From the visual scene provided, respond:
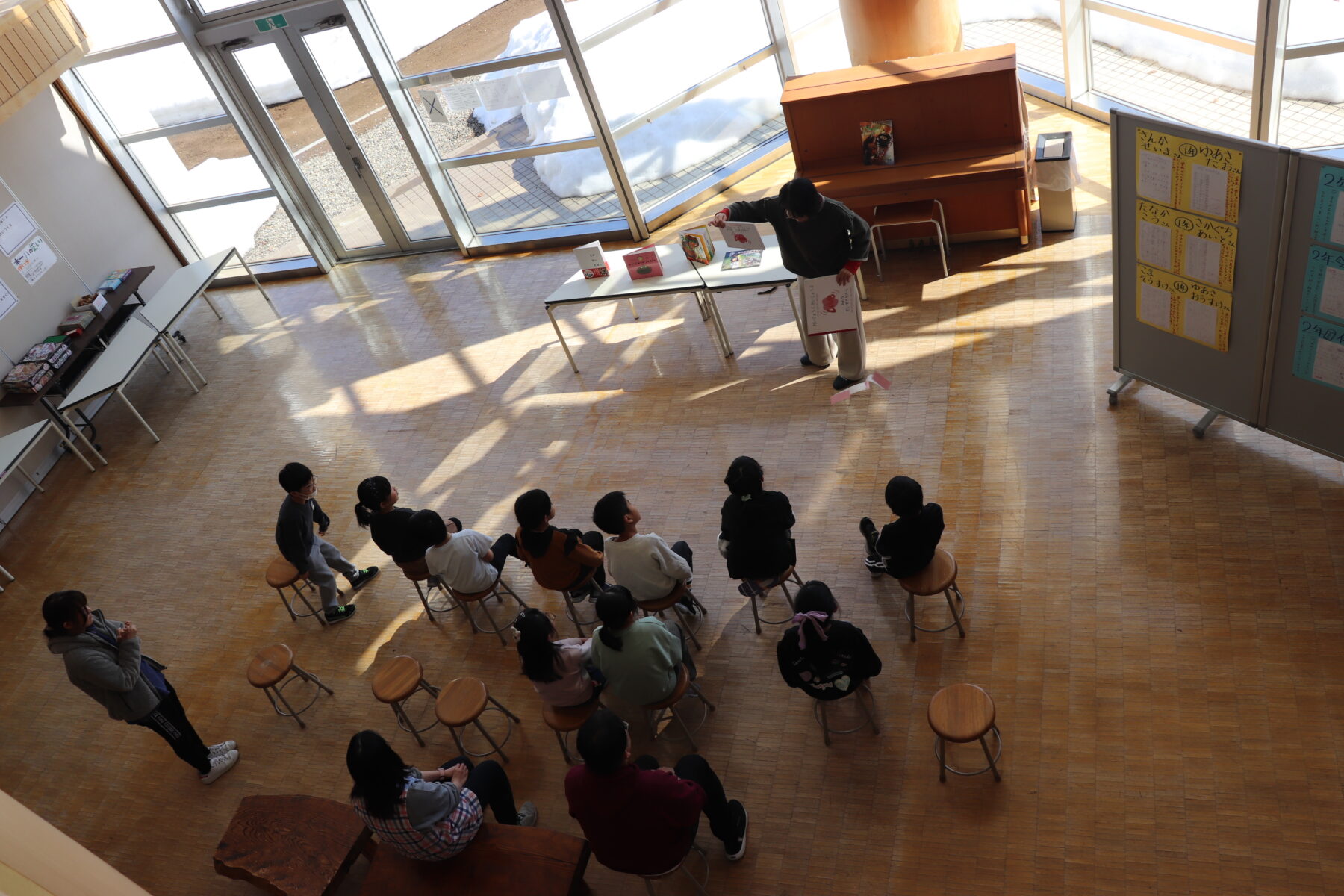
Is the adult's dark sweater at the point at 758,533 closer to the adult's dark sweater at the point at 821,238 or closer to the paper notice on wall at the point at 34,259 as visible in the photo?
the adult's dark sweater at the point at 821,238

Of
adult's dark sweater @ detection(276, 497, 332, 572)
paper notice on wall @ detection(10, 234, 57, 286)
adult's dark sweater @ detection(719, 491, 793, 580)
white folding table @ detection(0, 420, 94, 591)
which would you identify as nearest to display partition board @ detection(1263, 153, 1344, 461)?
adult's dark sweater @ detection(719, 491, 793, 580)

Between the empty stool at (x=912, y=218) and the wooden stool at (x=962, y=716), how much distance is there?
13.9 feet

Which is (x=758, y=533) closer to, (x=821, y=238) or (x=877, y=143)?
(x=821, y=238)

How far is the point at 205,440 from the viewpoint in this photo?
8367 mm

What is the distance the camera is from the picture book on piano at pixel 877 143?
7.66 meters

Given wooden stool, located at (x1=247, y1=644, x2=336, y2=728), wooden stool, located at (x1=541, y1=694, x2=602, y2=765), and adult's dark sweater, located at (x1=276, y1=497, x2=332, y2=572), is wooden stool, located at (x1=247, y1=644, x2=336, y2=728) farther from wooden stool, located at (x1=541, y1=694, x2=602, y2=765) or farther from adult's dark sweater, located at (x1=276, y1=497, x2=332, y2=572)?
wooden stool, located at (x1=541, y1=694, x2=602, y2=765)

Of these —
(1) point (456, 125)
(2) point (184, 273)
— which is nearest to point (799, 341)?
(1) point (456, 125)

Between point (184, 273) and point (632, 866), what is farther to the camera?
point (184, 273)

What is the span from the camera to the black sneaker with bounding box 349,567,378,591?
20.7 ft

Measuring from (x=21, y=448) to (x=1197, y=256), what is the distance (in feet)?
27.8

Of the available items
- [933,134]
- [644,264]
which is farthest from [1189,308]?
[644,264]

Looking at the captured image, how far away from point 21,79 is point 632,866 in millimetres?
8395

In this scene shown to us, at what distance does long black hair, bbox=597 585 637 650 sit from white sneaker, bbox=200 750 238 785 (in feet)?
8.66

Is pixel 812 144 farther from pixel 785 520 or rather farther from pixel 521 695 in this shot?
pixel 521 695
